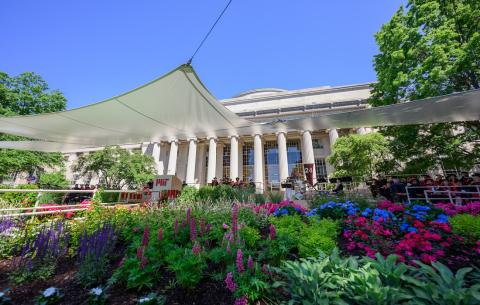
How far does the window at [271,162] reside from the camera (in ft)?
75.4

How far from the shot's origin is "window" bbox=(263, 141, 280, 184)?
75.4 feet

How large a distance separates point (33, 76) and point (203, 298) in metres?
21.0

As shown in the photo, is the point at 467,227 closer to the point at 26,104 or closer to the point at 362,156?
the point at 362,156

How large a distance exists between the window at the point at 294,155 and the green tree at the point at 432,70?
12969 mm

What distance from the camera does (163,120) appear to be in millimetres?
6766

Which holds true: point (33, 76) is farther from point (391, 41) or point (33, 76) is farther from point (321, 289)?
point (391, 41)

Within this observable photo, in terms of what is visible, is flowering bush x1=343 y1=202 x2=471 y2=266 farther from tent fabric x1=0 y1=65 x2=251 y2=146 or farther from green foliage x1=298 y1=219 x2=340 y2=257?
tent fabric x1=0 y1=65 x2=251 y2=146

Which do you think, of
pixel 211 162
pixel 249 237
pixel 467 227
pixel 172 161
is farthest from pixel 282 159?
pixel 249 237

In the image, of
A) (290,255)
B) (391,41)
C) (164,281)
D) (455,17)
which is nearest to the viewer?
(164,281)

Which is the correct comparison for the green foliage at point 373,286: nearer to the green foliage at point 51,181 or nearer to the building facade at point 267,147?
the building facade at point 267,147

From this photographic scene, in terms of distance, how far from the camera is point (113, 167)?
12625 mm

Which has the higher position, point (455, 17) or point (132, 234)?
point (455, 17)

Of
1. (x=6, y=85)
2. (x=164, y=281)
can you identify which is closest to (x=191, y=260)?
(x=164, y=281)

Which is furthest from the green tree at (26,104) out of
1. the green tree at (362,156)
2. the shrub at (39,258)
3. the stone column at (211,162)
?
the green tree at (362,156)
